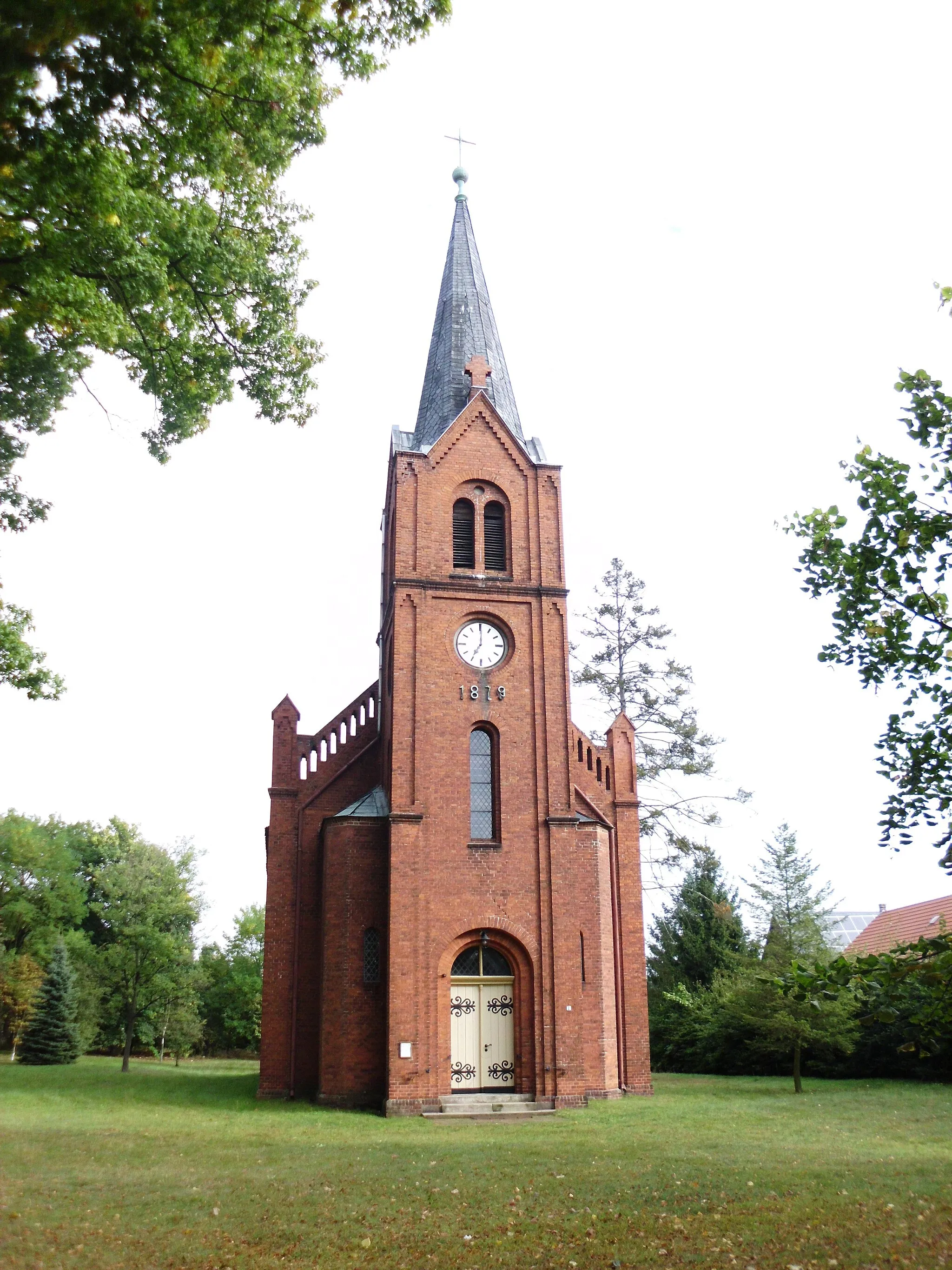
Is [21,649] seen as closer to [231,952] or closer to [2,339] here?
[2,339]

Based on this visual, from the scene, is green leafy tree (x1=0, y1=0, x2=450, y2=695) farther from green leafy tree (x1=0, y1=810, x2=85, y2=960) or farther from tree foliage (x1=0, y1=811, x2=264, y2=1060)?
green leafy tree (x1=0, y1=810, x2=85, y2=960)

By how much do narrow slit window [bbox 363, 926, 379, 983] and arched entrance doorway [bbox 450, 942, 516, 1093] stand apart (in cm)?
169

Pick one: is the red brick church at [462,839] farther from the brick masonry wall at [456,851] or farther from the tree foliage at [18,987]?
the tree foliage at [18,987]

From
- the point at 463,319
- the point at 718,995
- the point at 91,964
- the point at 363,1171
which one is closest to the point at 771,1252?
the point at 363,1171

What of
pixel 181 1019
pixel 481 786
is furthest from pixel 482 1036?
pixel 181 1019

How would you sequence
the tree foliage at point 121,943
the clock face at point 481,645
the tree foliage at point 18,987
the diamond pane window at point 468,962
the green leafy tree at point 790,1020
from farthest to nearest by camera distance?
1. the tree foliage at point 18,987
2. the tree foliage at point 121,943
3. the clock face at point 481,645
4. the green leafy tree at point 790,1020
5. the diamond pane window at point 468,962

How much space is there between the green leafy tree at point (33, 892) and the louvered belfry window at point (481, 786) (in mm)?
31568

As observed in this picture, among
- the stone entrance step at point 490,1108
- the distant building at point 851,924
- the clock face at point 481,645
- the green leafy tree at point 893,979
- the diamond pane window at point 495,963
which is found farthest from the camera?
the distant building at point 851,924

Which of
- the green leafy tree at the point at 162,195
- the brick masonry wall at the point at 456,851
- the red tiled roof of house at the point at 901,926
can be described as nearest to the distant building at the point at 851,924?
the red tiled roof of house at the point at 901,926

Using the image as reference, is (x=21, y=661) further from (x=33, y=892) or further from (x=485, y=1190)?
(x=33, y=892)

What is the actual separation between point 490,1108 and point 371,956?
3982 millimetres

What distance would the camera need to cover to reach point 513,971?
2233 cm

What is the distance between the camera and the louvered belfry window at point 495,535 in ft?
83.6

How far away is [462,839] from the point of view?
2259 cm
